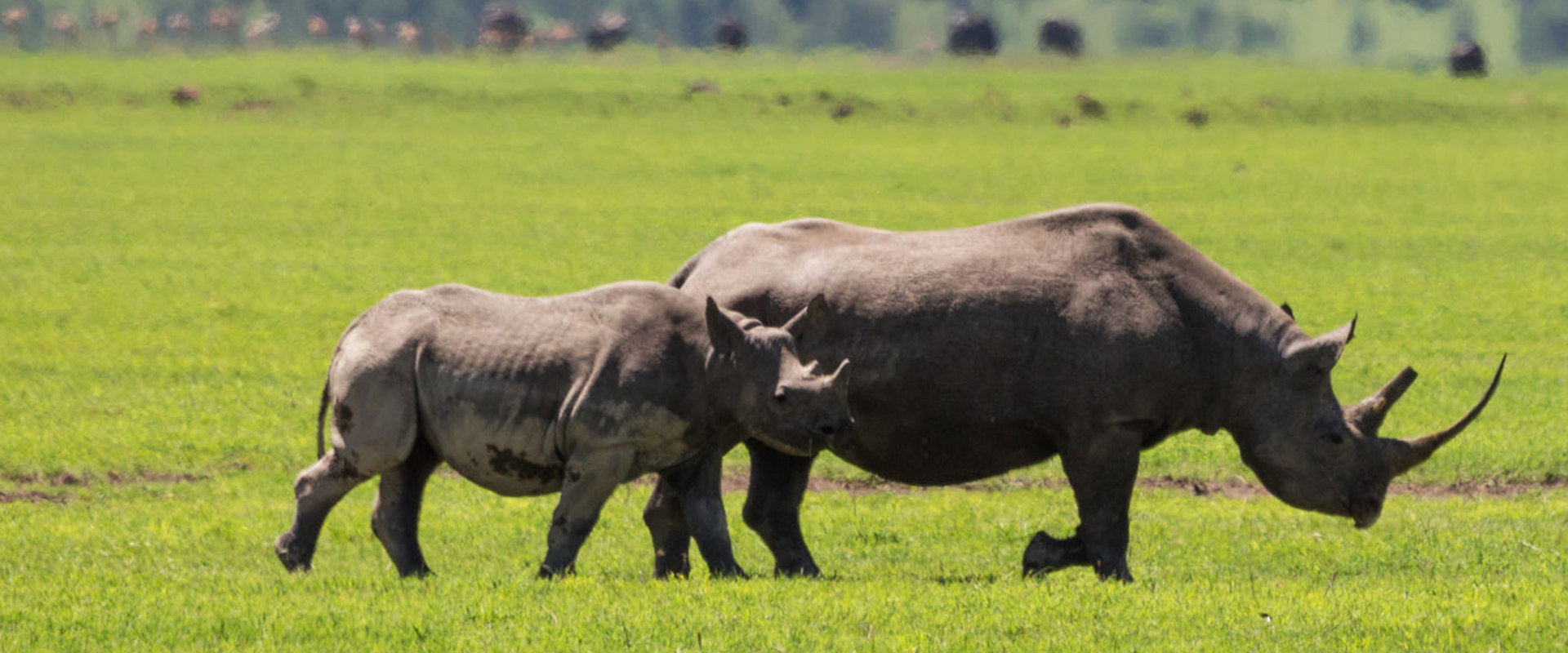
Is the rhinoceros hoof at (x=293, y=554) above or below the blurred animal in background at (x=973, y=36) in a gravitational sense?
above

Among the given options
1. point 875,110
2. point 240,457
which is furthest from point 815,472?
point 875,110

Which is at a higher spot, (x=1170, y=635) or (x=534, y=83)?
(x=1170, y=635)

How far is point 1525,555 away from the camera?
44.4 feet

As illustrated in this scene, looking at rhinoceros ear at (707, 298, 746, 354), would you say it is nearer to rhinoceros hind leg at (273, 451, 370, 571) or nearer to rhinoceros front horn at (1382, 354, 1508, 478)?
rhinoceros hind leg at (273, 451, 370, 571)

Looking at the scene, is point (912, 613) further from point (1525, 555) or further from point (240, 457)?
point (240, 457)

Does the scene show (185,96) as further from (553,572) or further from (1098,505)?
(1098,505)

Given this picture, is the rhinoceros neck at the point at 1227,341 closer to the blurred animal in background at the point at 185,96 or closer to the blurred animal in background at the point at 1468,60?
the blurred animal in background at the point at 185,96

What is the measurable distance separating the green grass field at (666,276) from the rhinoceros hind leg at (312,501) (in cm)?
35

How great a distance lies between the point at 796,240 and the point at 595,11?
18844cm

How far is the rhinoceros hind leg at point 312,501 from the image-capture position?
1196 centimetres

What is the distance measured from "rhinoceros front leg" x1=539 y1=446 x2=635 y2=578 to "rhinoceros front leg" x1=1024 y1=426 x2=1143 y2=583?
2.46 m

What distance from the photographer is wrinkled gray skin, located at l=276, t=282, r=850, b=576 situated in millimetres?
11453

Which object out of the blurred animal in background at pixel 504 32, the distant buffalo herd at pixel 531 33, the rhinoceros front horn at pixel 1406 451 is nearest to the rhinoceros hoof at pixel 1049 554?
the rhinoceros front horn at pixel 1406 451

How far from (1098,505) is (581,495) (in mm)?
2837
